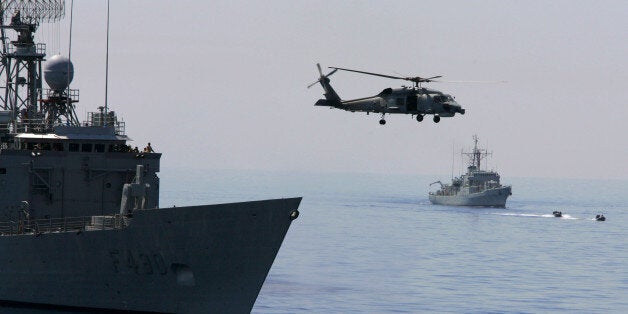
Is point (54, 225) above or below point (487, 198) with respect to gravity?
above

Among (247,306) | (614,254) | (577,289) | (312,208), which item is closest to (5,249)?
(247,306)

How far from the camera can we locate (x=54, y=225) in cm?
3872

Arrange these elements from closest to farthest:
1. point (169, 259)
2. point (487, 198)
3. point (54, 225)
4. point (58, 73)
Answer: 1. point (169, 259)
2. point (54, 225)
3. point (58, 73)
4. point (487, 198)

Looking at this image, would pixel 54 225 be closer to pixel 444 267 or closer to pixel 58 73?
pixel 58 73

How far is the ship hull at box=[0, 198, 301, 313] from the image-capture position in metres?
35.1

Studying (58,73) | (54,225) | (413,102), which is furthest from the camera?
(413,102)

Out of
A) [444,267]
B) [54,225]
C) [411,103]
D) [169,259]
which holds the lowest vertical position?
[444,267]

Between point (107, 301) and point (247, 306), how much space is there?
4.86 m

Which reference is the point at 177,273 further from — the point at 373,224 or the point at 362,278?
the point at 373,224

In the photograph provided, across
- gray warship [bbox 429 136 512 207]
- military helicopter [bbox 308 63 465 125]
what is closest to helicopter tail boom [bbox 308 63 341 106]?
military helicopter [bbox 308 63 465 125]

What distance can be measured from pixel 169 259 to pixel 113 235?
2.08m

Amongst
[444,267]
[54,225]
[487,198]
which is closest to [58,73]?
[54,225]

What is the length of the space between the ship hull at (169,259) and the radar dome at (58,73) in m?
10.0

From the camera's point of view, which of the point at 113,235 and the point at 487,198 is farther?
the point at 487,198
